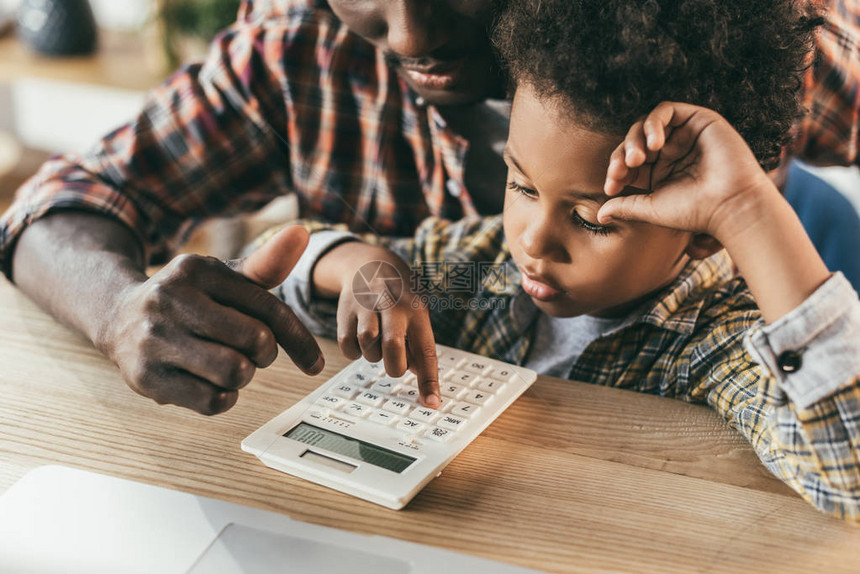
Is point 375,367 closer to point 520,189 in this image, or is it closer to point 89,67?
point 520,189

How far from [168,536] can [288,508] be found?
0.22 feet

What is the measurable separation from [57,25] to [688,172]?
5.56 ft

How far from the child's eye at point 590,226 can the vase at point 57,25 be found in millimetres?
1594

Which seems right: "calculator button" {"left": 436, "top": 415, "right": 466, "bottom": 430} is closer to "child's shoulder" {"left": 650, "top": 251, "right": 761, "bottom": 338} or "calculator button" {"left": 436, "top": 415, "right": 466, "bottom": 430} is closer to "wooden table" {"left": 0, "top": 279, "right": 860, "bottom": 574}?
"wooden table" {"left": 0, "top": 279, "right": 860, "bottom": 574}

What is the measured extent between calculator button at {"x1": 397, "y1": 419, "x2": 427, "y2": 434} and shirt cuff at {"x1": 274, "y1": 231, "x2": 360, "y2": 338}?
0.62 ft

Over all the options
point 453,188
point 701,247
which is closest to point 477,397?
point 701,247

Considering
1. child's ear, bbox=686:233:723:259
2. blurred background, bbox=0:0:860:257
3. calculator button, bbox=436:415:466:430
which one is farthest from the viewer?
blurred background, bbox=0:0:860:257

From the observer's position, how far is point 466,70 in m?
0.72

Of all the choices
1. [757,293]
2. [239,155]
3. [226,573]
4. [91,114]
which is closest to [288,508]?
[226,573]

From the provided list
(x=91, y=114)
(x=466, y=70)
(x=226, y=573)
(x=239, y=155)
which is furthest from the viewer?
(x=91, y=114)

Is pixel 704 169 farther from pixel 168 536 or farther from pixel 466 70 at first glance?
pixel 168 536

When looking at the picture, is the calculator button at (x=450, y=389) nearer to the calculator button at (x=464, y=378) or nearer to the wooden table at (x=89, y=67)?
the calculator button at (x=464, y=378)

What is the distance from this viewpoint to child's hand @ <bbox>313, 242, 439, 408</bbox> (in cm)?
56

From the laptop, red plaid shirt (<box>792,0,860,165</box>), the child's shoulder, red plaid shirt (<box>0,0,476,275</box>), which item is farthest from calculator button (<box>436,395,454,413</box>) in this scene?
red plaid shirt (<box>792,0,860,165</box>)
